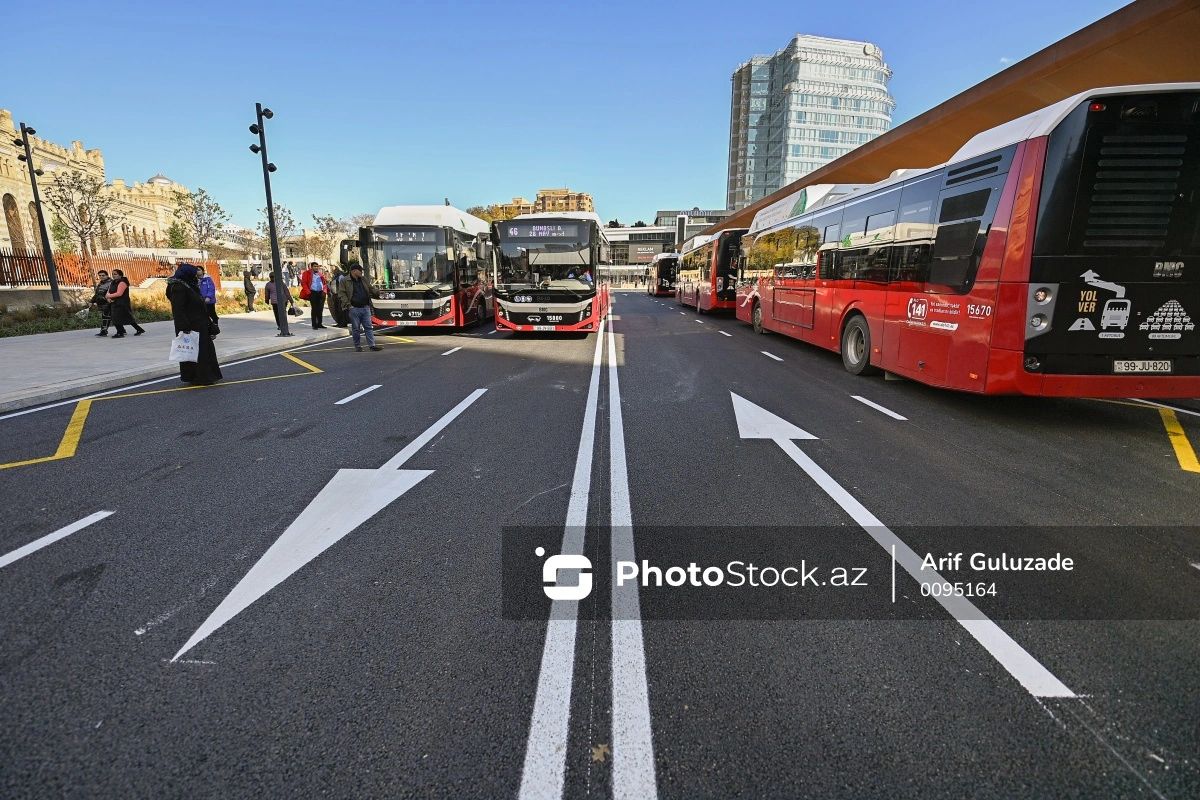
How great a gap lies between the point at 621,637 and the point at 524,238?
13.7 meters

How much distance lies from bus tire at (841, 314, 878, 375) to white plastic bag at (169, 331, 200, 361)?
36.1ft

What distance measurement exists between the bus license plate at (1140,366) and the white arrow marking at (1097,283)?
2.48 feet

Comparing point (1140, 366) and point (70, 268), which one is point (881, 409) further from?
point (70, 268)

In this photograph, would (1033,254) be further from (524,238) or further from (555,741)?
(524,238)

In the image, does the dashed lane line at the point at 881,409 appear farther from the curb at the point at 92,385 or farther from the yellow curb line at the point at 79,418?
the curb at the point at 92,385

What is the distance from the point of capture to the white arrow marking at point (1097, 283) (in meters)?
5.77

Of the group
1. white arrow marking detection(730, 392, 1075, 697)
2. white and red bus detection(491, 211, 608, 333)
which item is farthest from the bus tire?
white and red bus detection(491, 211, 608, 333)

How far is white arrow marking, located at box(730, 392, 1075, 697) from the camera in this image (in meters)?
2.35

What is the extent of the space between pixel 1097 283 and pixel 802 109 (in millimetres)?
114000

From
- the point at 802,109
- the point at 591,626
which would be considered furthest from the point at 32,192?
the point at 802,109

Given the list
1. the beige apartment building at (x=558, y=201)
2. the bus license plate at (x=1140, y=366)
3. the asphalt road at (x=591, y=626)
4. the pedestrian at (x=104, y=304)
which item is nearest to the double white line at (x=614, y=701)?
the asphalt road at (x=591, y=626)

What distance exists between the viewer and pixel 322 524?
3920mm

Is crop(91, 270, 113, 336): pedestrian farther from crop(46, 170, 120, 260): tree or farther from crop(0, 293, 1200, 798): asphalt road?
crop(46, 170, 120, 260): tree

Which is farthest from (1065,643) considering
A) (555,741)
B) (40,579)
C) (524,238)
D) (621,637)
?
(524,238)
